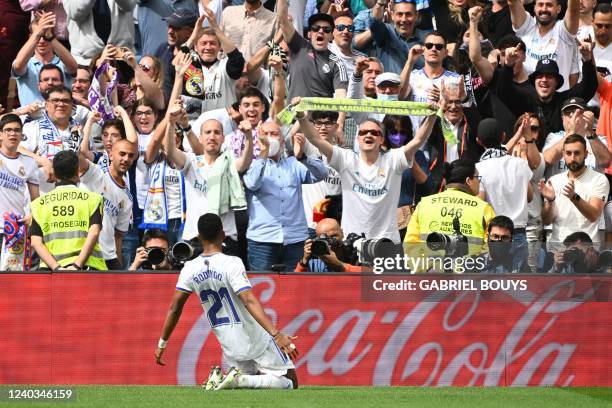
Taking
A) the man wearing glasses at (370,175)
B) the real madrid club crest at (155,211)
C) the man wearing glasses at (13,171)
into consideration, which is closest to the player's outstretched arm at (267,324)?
the man wearing glasses at (370,175)

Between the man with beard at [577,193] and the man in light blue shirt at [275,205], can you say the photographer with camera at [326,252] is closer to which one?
the man in light blue shirt at [275,205]

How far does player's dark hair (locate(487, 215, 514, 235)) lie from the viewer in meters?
13.2

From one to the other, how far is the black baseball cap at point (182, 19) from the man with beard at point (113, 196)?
3.41 m

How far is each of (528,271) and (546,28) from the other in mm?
4989

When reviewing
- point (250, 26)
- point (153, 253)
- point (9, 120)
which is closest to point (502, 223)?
point (153, 253)

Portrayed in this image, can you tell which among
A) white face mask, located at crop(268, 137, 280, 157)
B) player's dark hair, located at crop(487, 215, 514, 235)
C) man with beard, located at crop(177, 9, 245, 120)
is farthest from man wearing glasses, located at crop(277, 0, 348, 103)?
player's dark hair, located at crop(487, 215, 514, 235)

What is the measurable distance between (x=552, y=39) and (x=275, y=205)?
4765 millimetres

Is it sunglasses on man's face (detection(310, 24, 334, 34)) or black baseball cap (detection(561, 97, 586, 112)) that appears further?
sunglasses on man's face (detection(310, 24, 334, 34))

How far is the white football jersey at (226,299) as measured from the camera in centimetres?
1112

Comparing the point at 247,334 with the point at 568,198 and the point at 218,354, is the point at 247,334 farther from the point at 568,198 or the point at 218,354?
the point at 568,198

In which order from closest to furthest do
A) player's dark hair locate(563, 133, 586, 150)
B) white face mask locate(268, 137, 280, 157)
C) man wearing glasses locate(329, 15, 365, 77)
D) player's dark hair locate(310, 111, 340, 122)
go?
player's dark hair locate(563, 133, 586, 150), white face mask locate(268, 137, 280, 157), player's dark hair locate(310, 111, 340, 122), man wearing glasses locate(329, 15, 365, 77)

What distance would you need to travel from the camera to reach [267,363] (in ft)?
38.3

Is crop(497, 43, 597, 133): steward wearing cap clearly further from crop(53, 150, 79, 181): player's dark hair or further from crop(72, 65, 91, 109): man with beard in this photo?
crop(53, 150, 79, 181): player's dark hair

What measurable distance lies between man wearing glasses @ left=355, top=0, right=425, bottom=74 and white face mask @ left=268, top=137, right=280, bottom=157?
3081mm
